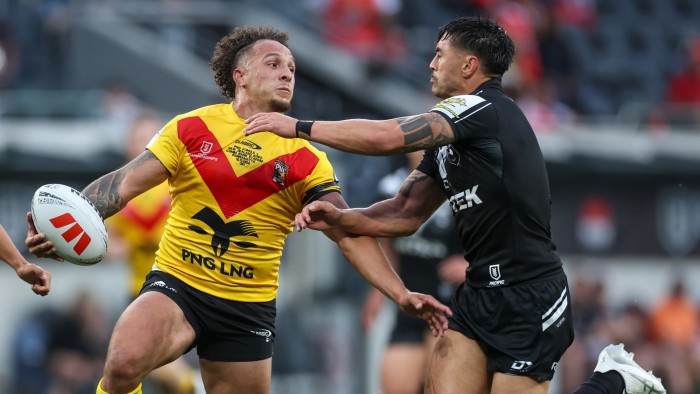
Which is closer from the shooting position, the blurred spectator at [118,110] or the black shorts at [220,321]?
the black shorts at [220,321]

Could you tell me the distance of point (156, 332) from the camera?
21.5 feet

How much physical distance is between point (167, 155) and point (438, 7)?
32.1 feet

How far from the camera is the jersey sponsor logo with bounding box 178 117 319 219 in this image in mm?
6836

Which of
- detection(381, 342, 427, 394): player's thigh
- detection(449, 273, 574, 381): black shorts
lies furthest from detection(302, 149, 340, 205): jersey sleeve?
detection(381, 342, 427, 394): player's thigh

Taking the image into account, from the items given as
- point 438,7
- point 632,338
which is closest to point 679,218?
point 632,338

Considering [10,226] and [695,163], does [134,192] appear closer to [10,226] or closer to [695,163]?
[10,226]

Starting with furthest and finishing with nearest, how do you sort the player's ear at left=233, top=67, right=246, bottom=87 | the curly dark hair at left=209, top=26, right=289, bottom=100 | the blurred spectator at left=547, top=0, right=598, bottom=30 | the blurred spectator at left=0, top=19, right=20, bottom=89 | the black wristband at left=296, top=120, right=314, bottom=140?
the blurred spectator at left=547, top=0, right=598, bottom=30, the blurred spectator at left=0, top=19, right=20, bottom=89, the curly dark hair at left=209, top=26, right=289, bottom=100, the player's ear at left=233, top=67, right=246, bottom=87, the black wristband at left=296, top=120, right=314, bottom=140

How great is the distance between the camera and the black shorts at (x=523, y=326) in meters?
6.28

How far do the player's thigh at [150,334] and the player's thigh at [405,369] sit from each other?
2.33 m

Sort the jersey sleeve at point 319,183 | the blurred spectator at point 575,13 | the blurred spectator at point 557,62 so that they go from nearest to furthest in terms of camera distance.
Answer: the jersey sleeve at point 319,183
the blurred spectator at point 557,62
the blurred spectator at point 575,13

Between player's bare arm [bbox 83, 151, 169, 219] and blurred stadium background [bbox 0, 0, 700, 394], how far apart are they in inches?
211

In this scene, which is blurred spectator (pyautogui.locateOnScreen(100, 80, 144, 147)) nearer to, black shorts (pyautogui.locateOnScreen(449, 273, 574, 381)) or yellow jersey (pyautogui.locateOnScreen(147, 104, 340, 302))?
yellow jersey (pyautogui.locateOnScreen(147, 104, 340, 302))

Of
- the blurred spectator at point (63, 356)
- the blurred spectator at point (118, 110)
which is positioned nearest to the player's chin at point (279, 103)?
the blurred spectator at point (118, 110)

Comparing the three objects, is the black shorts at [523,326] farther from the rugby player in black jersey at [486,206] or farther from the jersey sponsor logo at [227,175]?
the jersey sponsor logo at [227,175]
